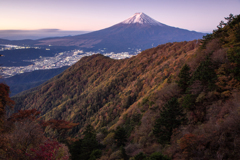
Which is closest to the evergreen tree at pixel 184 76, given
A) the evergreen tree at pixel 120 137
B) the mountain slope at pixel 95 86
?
the evergreen tree at pixel 120 137

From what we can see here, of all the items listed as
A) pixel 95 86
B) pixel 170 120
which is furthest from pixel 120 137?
pixel 95 86

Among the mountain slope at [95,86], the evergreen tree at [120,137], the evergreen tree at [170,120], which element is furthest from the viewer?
the mountain slope at [95,86]

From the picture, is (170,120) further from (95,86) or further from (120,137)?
(95,86)

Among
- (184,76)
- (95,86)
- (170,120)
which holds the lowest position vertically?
(95,86)

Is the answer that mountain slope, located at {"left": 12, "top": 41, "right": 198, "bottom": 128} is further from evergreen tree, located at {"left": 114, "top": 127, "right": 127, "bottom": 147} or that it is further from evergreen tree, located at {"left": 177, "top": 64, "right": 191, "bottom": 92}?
evergreen tree, located at {"left": 177, "top": 64, "right": 191, "bottom": 92}

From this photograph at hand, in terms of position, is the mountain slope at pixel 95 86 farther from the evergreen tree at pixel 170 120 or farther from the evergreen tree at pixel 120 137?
the evergreen tree at pixel 170 120

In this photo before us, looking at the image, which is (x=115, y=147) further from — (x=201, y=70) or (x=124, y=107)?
(x=124, y=107)

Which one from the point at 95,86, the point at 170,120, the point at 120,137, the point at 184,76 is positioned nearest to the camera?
→ the point at 170,120

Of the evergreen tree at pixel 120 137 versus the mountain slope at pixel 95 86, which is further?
the mountain slope at pixel 95 86

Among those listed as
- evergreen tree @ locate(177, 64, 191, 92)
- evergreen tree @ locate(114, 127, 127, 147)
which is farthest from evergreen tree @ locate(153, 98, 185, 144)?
evergreen tree @ locate(114, 127, 127, 147)

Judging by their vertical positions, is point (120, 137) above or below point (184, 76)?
below

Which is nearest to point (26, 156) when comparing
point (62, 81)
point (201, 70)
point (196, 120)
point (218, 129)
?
point (218, 129)
